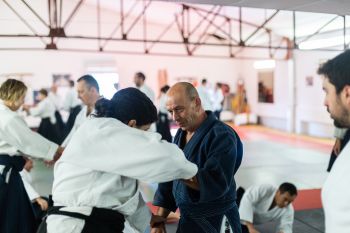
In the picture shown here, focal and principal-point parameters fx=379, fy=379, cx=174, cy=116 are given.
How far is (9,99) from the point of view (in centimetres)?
253

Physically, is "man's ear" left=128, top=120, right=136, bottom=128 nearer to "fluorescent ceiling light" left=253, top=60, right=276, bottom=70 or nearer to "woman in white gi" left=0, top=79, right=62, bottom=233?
"woman in white gi" left=0, top=79, right=62, bottom=233

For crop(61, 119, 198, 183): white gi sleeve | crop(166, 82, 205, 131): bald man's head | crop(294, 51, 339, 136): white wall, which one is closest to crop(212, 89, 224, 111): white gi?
crop(294, 51, 339, 136): white wall

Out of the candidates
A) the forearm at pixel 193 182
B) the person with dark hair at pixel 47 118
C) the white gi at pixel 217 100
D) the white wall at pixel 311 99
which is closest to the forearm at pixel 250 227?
the forearm at pixel 193 182

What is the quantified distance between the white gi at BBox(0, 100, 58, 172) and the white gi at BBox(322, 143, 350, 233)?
179cm

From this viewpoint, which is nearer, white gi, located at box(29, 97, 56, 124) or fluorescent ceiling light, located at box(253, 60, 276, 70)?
white gi, located at box(29, 97, 56, 124)

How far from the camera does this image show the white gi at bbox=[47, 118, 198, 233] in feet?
4.08

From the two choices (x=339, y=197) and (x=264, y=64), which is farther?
(x=264, y=64)

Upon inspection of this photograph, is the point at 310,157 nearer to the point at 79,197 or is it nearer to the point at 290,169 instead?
the point at 290,169

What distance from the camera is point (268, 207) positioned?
3.62 meters

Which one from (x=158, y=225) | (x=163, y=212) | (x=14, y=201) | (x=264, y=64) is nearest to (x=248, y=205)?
(x=163, y=212)

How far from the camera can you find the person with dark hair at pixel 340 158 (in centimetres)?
99

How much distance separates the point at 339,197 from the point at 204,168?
660 millimetres

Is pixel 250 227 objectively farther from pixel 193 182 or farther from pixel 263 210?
pixel 193 182

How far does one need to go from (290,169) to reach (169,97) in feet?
16.6
